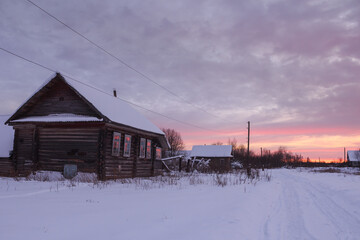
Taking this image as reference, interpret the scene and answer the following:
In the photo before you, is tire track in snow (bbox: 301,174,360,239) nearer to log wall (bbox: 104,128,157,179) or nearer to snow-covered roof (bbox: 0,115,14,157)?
log wall (bbox: 104,128,157,179)

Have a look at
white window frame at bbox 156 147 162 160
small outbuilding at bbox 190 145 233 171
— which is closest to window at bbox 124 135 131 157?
white window frame at bbox 156 147 162 160

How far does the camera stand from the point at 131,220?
515 cm

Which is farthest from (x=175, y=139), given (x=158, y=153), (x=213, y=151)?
(x=158, y=153)

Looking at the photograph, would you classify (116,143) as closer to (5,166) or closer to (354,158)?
(5,166)

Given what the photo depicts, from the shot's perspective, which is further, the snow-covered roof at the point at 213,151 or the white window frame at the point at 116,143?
the snow-covered roof at the point at 213,151

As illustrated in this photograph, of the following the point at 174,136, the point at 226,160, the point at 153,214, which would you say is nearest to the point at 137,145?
the point at 153,214

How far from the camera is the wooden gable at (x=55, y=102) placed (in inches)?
641

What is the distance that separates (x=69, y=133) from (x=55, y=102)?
2233 mm

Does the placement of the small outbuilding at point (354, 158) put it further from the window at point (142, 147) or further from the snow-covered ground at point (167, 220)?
the snow-covered ground at point (167, 220)

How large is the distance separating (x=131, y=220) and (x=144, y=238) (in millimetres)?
1157

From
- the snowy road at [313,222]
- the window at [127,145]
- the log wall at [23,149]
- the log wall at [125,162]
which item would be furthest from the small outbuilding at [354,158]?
the log wall at [23,149]

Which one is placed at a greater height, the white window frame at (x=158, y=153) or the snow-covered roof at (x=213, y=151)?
the snow-covered roof at (x=213, y=151)

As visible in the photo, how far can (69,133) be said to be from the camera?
16297mm

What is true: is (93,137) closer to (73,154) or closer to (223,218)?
(73,154)
